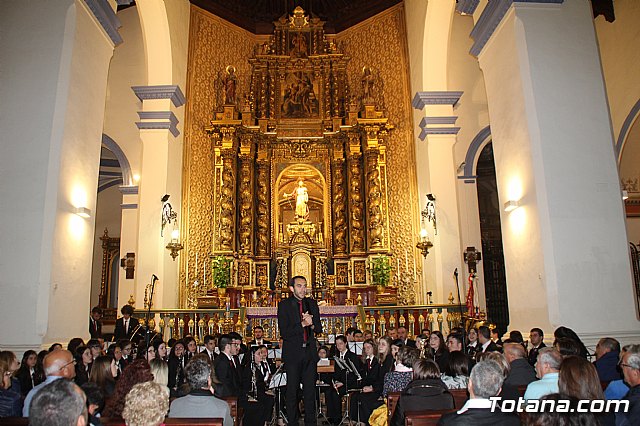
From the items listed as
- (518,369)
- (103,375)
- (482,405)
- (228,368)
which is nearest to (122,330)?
(228,368)

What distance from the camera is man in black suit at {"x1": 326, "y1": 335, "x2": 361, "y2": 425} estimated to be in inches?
287

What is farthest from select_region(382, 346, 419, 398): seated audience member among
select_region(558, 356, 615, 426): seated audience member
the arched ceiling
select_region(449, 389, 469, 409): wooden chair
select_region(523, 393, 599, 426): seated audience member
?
the arched ceiling

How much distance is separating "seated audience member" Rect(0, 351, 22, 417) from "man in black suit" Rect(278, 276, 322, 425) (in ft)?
8.19

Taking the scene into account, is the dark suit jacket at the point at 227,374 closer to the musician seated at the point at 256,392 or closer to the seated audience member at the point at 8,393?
the musician seated at the point at 256,392

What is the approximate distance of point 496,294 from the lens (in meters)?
18.3

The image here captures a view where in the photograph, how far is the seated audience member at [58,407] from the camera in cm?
246

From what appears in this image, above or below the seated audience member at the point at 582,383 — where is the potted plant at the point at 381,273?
above

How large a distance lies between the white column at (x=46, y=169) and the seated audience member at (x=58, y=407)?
443 cm

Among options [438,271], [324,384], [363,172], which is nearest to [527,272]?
[324,384]

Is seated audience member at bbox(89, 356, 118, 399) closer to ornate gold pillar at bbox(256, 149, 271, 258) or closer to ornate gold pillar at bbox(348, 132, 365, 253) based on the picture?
ornate gold pillar at bbox(256, 149, 271, 258)

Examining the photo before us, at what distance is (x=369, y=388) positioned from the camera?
6730 millimetres

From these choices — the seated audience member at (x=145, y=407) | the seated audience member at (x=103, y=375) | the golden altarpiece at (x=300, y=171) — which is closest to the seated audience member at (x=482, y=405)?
the seated audience member at (x=145, y=407)

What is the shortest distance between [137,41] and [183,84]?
1.93 metres

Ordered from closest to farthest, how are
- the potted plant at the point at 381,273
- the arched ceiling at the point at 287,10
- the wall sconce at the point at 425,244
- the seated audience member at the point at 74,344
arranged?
1. the seated audience member at the point at 74,344
2. the wall sconce at the point at 425,244
3. the potted plant at the point at 381,273
4. the arched ceiling at the point at 287,10
